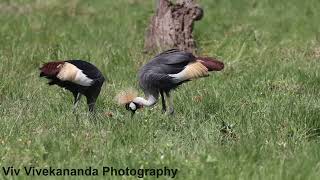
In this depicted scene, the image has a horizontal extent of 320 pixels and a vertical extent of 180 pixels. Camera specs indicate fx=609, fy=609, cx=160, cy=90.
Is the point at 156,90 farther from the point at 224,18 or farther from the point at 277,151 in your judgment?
the point at 224,18

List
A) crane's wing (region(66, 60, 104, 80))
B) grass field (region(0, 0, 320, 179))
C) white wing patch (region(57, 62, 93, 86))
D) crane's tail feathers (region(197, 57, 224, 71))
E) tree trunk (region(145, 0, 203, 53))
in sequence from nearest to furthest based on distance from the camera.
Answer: grass field (region(0, 0, 320, 179)) < white wing patch (region(57, 62, 93, 86)) < crane's wing (region(66, 60, 104, 80)) < crane's tail feathers (region(197, 57, 224, 71)) < tree trunk (region(145, 0, 203, 53))

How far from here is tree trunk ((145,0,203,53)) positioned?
927cm

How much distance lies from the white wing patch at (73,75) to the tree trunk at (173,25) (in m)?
3.67

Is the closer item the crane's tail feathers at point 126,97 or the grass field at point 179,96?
the grass field at point 179,96

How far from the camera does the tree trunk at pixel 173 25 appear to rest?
9273mm

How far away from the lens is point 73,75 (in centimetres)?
562

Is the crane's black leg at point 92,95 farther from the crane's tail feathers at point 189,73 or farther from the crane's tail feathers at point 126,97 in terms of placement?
the crane's tail feathers at point 189,73

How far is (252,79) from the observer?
25.1 feet

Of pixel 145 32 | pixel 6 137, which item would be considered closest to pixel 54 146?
pixel 6 137

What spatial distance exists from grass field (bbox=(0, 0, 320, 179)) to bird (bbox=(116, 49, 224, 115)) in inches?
5.9

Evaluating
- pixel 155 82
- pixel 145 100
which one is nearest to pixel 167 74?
pixel 155 82

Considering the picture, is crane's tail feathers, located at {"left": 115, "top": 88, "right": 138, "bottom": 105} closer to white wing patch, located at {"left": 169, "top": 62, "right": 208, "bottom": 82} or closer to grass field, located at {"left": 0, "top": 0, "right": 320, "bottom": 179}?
grass field, located at {"left": 0, "top": 0, "right": 320, "bottom": 179}

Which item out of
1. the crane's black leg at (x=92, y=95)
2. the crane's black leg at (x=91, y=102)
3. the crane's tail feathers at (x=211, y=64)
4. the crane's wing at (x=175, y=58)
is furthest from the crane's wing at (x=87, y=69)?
the crane's tail feathers at (x=211, y=64)

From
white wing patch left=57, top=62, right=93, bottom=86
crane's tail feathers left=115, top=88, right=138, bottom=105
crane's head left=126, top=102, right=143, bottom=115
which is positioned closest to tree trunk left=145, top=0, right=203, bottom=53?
crane's tail feathers left=115, top=88, right=138, bottom=105
